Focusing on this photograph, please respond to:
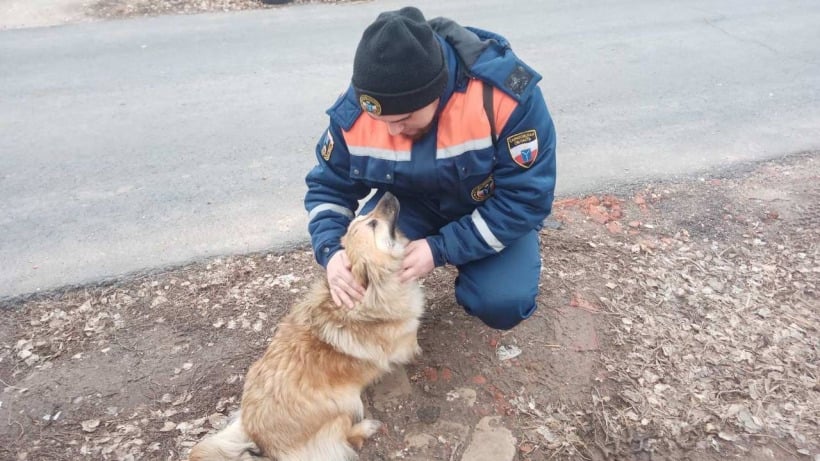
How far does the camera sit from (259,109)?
556 centimetres

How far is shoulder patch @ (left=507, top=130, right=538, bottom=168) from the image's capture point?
2.37 meters

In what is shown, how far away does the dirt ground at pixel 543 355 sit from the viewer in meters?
2.54

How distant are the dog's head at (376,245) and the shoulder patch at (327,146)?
0.36 metres

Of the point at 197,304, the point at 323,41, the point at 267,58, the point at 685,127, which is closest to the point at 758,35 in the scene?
the point at 685,127

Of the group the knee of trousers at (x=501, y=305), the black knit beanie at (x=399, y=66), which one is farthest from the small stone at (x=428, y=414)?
the black knit beanie at (x=399, y=66)

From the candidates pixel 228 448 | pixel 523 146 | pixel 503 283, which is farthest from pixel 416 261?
pixel 228 448

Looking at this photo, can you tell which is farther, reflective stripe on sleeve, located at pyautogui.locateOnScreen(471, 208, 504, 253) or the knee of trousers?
the knee of trousers

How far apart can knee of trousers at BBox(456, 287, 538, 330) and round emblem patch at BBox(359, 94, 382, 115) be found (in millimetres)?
1075

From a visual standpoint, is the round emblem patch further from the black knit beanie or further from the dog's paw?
the dog's paw

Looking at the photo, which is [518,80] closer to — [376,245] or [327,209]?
[376,245]

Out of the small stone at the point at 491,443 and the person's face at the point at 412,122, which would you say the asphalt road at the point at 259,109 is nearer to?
the person's face at the point at 412,122

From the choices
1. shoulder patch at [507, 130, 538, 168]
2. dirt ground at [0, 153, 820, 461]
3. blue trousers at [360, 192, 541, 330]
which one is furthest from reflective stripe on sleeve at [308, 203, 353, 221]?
shoulder patch at [507, 130, 538, 168]

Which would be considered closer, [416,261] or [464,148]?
[464,148]

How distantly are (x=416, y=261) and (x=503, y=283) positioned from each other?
1.57 feet
